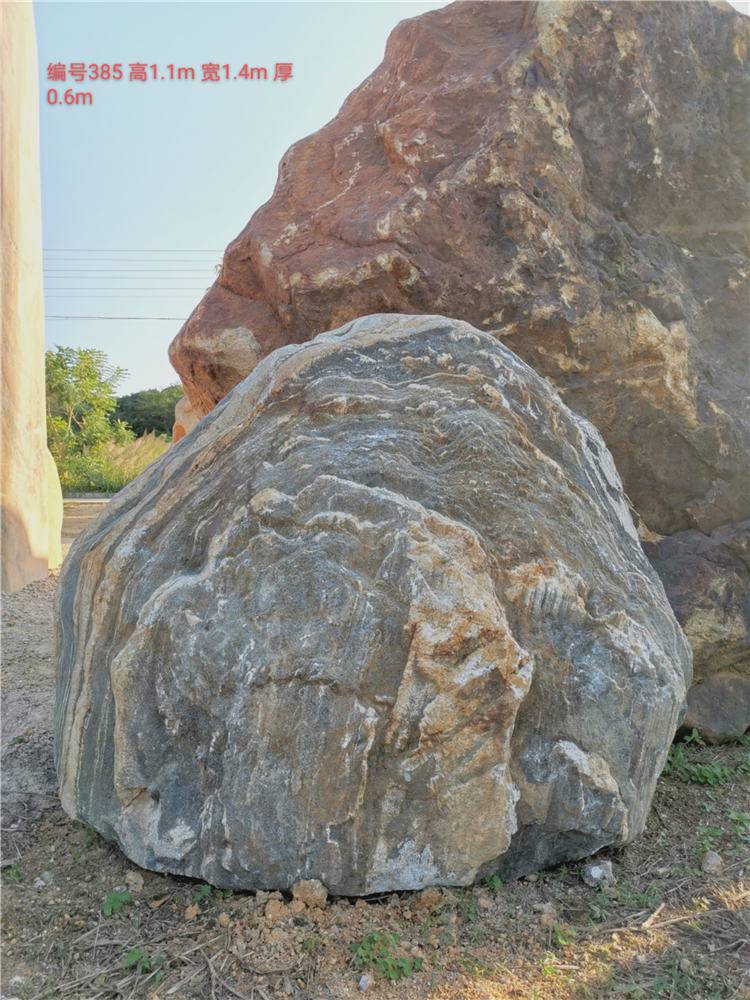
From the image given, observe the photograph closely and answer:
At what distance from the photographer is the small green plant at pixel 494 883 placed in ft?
7.46

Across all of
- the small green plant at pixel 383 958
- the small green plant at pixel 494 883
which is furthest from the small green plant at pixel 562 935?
the small green plant at pixel 383 958

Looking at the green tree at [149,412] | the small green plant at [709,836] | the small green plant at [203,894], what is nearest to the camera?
the small green plant at [203,894]

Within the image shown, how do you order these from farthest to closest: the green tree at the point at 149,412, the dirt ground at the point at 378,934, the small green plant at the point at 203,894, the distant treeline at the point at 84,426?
the green tree at the point at 149,412 < the distant treeline at the point at 84,426 < the small green plant at the point at 203,894 < the dirt ground at the point at 378,934

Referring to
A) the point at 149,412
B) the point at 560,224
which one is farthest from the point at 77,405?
the point at 560,224

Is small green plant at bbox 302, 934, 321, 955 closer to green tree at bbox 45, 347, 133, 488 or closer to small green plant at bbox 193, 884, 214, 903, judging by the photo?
small green plant at bbox 193, 884, 214, 903

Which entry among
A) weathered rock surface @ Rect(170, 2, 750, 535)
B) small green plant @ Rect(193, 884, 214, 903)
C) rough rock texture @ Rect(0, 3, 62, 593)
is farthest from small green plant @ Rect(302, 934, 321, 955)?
rough rock texture @ Rect(0, 3, 62, 593)

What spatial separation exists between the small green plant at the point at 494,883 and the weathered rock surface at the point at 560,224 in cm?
168

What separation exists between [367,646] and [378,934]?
0.68 m

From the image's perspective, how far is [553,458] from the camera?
2.50m

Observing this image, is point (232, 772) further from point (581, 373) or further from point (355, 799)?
point (581, 373)

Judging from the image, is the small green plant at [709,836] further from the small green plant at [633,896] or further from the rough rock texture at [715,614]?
the rough rock texture at [715,614]

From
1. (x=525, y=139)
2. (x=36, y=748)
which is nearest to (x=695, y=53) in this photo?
(x=525, y=139)

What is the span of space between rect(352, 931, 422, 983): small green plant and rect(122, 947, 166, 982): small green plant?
446 mm

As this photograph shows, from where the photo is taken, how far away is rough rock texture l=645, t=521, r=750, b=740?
3.34 meters
